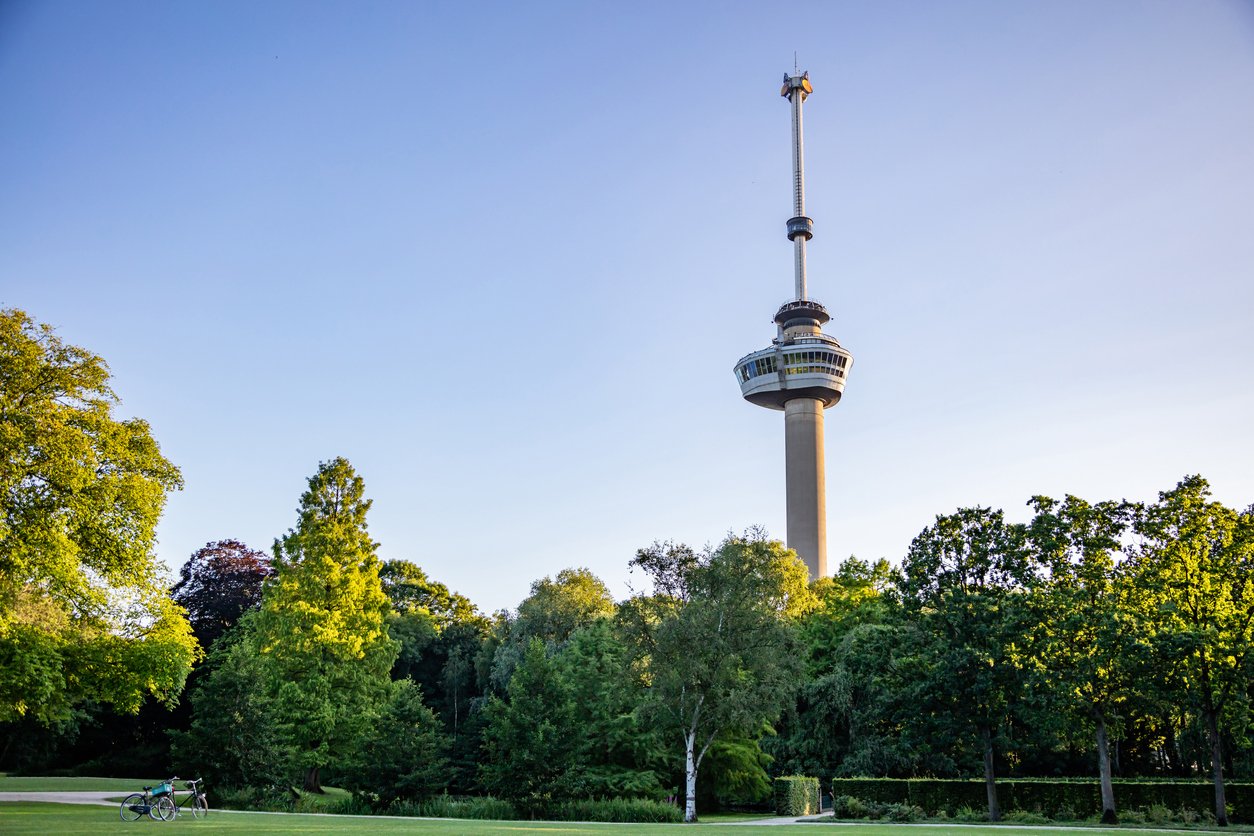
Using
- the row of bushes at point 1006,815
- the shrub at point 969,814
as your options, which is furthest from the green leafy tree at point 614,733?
the shrub at point 969,814

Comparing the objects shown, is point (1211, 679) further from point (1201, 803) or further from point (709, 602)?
point (709, 602)

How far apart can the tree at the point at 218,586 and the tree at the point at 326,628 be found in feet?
55.8

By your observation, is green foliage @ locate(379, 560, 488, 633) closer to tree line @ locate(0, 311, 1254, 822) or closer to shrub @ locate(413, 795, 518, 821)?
tree line @ locate(0, 311, 1254, 822)

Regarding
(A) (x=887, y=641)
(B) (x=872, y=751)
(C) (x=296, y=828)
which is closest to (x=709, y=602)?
(A) (x=887, y=641)

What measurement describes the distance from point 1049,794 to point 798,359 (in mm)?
76724

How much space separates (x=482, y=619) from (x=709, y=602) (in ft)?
153

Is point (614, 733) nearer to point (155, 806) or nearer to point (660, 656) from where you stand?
point (660, 656)

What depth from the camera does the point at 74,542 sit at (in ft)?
99.1

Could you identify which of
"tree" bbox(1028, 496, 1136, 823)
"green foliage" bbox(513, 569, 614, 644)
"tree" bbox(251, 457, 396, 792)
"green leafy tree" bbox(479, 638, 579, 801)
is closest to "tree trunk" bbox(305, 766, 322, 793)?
"tree" bbox(251, 457, 396, 792)

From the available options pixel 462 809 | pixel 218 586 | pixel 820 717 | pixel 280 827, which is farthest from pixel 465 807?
pixel 218 586

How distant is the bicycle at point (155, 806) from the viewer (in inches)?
978

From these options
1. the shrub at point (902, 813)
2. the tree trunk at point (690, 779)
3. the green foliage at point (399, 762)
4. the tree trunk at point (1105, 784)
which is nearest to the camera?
the tree trunk at point (1105, 784)

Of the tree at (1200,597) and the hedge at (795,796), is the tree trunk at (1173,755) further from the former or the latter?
the hedge at (795,796)

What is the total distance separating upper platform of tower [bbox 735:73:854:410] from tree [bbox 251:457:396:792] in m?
72.8
